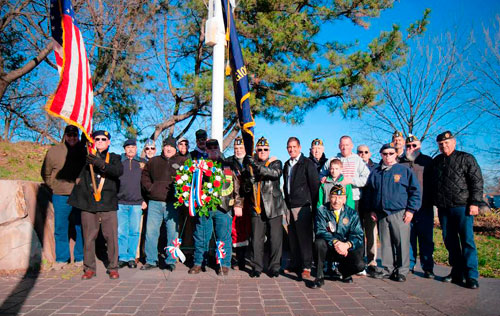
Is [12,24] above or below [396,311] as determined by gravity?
above

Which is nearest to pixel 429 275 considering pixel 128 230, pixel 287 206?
pixel 287 206

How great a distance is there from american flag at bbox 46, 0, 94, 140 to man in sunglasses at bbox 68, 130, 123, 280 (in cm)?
76

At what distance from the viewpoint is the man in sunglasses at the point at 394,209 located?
17.9 ft

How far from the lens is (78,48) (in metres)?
4.86

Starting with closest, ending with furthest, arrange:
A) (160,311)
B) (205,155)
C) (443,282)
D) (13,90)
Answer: (160,311) → (443,282) → (205,155) → (13,90)

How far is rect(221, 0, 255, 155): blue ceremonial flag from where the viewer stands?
5812mm

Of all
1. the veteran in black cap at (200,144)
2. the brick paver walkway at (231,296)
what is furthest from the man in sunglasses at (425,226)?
the veteran in black cap at (200,144)

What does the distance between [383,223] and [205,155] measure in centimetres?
317

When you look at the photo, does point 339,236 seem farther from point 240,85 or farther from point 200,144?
point 240,85

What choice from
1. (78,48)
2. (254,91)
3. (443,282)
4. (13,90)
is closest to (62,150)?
(78,48)

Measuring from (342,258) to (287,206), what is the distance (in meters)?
1.28

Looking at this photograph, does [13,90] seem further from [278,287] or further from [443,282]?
[443,282]

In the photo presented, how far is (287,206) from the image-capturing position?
597 cm

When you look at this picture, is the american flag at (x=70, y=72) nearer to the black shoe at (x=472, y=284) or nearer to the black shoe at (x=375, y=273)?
the black shoe at (x=375, y=273)
